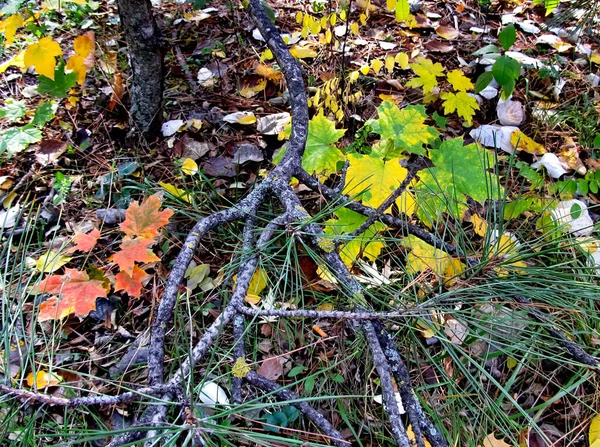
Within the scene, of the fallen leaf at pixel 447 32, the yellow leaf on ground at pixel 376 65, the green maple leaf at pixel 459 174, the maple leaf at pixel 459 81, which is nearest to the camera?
the green maple leaf at pixel 459 174

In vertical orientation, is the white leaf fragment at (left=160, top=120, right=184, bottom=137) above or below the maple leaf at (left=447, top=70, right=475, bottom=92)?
below

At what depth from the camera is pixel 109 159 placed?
1.58 meters

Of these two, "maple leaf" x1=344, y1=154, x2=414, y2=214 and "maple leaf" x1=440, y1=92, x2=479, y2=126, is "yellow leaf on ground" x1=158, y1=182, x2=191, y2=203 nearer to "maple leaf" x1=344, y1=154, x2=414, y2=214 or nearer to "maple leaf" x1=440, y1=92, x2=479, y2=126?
"maple leaf" x1=344, y1=154, x2=414, y2=214

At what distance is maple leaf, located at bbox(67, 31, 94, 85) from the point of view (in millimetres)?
1367

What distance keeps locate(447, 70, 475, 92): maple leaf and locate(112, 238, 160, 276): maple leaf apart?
4.46 feet

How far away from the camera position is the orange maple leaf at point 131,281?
3.85 feet

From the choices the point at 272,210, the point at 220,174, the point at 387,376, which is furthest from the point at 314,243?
the point at 220,174

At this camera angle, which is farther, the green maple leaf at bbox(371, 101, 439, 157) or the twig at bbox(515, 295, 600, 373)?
the green maple leaf at bbox(371, 101, 439, 157)

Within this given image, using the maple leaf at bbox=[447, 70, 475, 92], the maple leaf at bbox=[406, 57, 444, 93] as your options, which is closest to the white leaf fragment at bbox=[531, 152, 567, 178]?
the maple leaf at bbox=[447, 70, 475, 92]

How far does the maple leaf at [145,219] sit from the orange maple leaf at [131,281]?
0.11 m

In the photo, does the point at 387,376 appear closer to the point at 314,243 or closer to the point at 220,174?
the point at 314,243

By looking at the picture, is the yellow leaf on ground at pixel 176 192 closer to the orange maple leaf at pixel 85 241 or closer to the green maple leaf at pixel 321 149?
the orange maple leaf at pixel 85 241

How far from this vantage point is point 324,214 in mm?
887

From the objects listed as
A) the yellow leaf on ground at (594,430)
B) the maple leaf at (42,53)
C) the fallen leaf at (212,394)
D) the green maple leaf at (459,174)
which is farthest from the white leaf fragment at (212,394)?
the maple leaf at (42,53)
